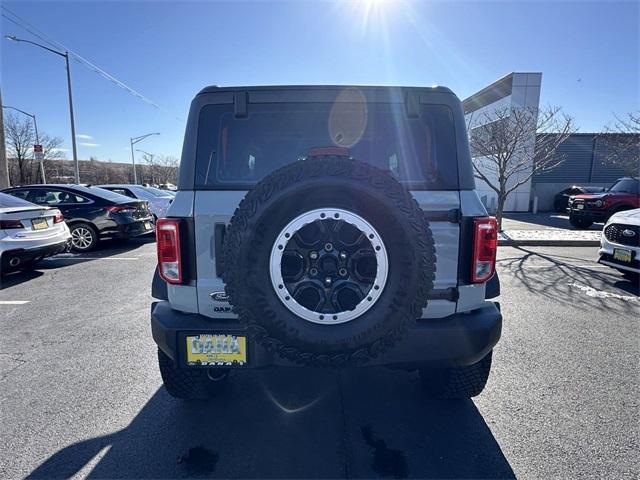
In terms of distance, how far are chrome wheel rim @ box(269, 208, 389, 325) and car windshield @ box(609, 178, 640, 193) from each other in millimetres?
13752

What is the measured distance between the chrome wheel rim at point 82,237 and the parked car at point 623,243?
10.2m

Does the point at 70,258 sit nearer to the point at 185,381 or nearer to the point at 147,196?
the point at 147,196

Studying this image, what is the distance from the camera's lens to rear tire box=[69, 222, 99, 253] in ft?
26.1

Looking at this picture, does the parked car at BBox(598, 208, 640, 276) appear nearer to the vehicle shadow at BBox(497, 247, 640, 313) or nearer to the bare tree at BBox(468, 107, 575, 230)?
the vehicle shadow at BBox(497, 247, 640, 313)

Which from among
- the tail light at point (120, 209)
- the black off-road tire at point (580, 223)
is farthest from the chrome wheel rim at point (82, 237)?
the black off-road tire at point (580, 223)

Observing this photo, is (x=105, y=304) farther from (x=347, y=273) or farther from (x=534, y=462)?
(x=534, y=462)

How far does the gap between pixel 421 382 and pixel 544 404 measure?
0.88 metres

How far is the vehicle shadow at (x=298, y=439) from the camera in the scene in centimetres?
198

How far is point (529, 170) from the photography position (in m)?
17.0

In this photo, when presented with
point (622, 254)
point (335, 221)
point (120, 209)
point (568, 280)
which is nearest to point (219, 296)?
point (335, 221)

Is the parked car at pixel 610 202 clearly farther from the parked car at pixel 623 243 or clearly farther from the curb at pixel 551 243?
the parked car at pixel 623 243

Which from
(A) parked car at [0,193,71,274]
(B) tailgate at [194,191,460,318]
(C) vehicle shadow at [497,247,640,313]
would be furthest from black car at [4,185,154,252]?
(C) vehicle shadow at [497,247,640,313]

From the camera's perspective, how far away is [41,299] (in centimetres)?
488

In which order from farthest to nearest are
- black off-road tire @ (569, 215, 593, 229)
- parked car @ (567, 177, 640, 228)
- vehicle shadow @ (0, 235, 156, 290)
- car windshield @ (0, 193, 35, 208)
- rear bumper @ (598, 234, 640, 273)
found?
black off-road tire @ (569, 215, 593, 229), parked car @ (567, 177, 640, 228), vehicle shadow @ (0, 235, 156, 290), car windshield @ (0, 193, 35, 208), rear bumper @ (598, 234, 640, 273)
